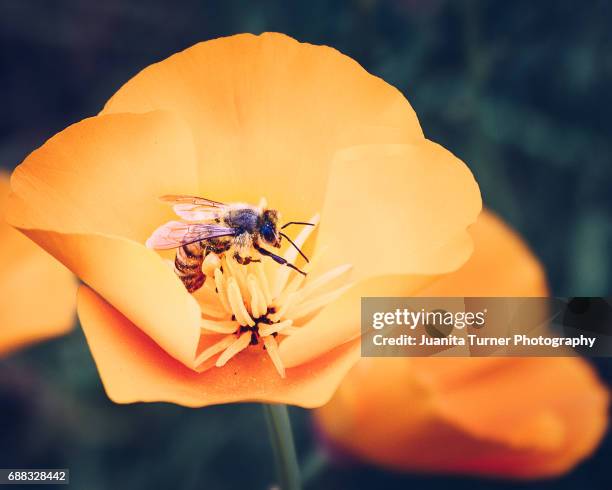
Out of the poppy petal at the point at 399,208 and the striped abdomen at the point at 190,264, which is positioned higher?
the poppy petal at the point at 399,208

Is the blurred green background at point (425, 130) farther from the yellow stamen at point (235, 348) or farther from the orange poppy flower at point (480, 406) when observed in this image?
the yellow stamen at point (235, 348)

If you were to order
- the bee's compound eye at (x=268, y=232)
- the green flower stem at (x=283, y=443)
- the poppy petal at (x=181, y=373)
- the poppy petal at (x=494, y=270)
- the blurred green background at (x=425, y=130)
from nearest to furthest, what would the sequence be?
the poppy petal at (x=181, y=373) < the green flower stem at (x=283, y=443) < the bee's compound eye at (x=268, y=232) < the poppy petal at (x=494, y=270) < the blurred green background at (x=425, y=130)

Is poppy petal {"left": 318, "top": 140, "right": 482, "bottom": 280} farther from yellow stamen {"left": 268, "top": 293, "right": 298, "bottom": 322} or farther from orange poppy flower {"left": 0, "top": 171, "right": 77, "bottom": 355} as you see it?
orange poppy flower {"left": 0, "top": 171, "right": 77, "bottom": 355}

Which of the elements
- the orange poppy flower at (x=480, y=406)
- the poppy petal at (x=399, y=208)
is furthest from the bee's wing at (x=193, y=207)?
the orange poppy flower at (x=480, y=406)

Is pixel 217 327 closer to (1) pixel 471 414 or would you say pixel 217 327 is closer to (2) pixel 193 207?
(2) pixel 193 207

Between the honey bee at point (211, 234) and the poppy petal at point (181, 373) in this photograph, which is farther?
the honey bee at point (211, 234)

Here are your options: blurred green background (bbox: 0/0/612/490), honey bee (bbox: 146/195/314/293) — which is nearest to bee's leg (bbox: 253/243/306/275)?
honey bee (bbox: 146/195/314/293)
